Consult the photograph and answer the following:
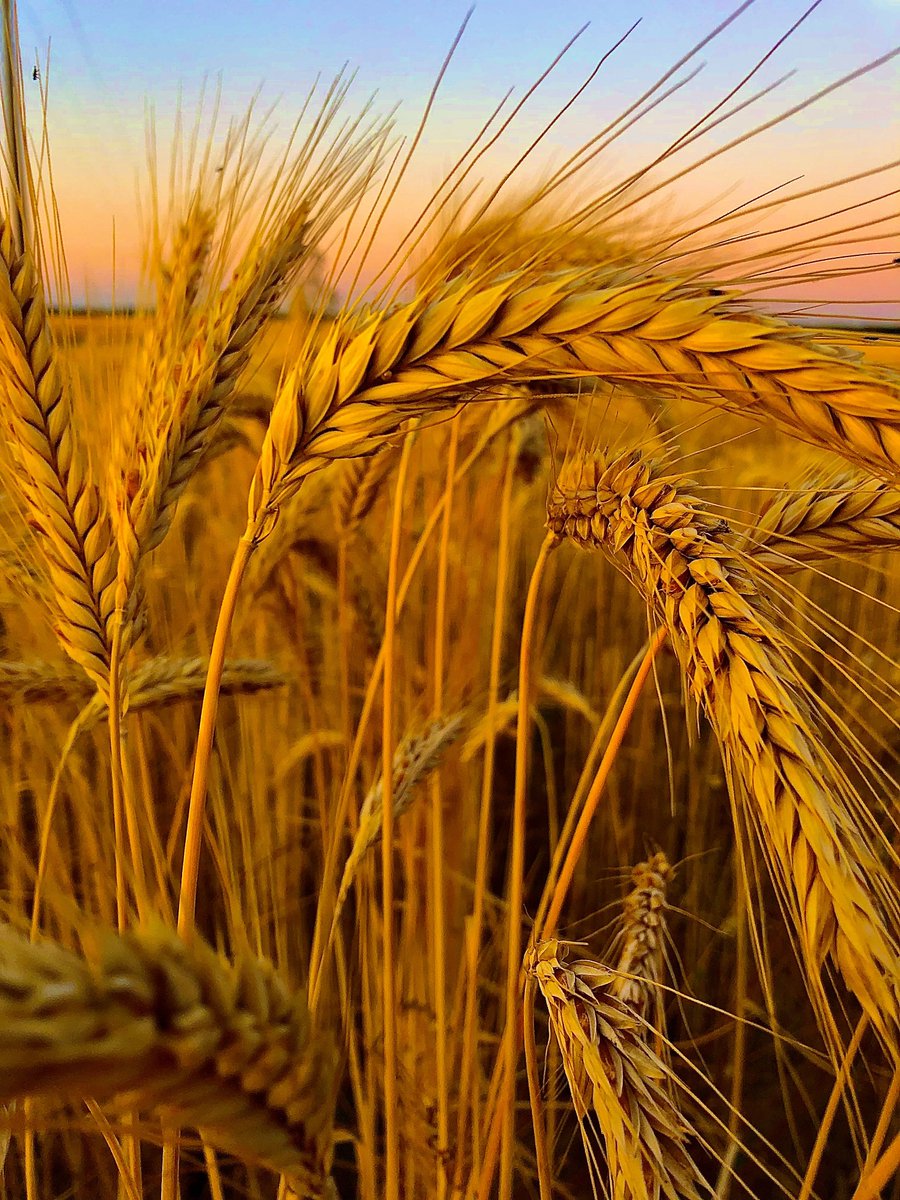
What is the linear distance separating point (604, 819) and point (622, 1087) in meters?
1.05

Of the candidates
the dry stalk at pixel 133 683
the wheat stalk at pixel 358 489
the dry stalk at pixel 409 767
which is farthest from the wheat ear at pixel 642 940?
the wheat stalk at pixel 358 489

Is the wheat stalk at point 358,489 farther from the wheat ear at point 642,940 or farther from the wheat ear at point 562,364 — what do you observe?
the wheat ear at point 642,940

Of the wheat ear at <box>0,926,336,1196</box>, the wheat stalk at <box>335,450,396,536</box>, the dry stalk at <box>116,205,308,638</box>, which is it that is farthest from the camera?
the wheat stalk at <box>335,450,396,536</box>

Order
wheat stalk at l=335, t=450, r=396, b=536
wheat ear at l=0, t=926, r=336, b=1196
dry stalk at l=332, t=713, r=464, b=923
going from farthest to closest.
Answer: wheat stalk at l=335, t=450, r=396, b=536, dry stalk at l=332, t=713, r=464, b=923, wheat ear at l=0, t=926, r=336, b=1196

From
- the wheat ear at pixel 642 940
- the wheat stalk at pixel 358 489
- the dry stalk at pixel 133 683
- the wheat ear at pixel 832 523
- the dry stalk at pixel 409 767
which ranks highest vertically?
the wheat stalk at pixel 358 489

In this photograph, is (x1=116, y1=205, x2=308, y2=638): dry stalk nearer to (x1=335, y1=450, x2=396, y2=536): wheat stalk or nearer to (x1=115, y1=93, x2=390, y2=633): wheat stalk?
(x1=115, y1=93, x2=390, y2=633): wheat stalk

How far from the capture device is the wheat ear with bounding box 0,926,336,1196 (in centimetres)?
25

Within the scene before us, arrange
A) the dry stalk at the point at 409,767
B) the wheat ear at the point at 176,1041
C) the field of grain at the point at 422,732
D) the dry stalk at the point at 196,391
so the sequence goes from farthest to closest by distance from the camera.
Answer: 1. the dry stalk at the point at 409,767
2. the dry stalk at the point at 196,391
3. the field of grain at the point at 422,732
4. the wheat ear at the point at 176,1041

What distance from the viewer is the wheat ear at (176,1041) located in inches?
9.7

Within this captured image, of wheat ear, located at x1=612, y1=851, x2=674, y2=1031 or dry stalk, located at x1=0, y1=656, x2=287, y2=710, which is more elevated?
dry stalk, located at x1=0, y1=656, x2=287, y2=710

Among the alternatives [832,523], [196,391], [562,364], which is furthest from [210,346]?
[832,523]

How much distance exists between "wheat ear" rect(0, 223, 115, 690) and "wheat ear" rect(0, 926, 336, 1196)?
0.35m

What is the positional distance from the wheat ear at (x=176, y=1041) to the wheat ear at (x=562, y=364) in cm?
33

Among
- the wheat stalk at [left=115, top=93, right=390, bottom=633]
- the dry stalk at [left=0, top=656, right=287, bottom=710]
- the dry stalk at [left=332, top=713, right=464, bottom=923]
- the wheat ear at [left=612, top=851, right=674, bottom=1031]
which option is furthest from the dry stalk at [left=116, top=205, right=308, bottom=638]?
the wheat ear at [left=612, top=851, right=674, bottom=1031]
